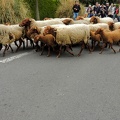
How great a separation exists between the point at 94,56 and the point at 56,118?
17.8 feet

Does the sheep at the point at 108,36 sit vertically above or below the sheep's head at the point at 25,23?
below

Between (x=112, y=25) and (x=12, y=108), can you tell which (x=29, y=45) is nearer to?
(x=112, y=25)

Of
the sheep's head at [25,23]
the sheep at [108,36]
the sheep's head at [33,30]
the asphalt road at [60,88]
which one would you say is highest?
the sheep's head at [25,23]

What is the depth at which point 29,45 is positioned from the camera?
12.0m

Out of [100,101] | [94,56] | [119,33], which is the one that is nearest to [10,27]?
[94,56]

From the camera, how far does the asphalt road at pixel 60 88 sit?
484 cm

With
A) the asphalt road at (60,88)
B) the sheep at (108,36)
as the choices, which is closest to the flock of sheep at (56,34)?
the sheep at (108,36)

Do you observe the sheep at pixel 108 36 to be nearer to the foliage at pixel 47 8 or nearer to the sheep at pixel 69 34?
the sheep at pixel 69 34

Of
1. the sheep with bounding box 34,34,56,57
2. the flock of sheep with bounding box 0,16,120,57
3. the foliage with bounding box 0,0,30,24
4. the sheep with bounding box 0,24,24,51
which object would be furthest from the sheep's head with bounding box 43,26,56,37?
the foliage with bounding box 0,0,30,24

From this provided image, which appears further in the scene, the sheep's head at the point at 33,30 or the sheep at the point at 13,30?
the sheep's head at the point at 33,30

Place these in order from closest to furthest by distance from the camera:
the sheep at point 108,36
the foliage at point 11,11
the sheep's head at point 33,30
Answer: the sheep's head at point 33,30 → the sheep at point 108,36 → the foliage at point 11,11

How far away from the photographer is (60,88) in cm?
610

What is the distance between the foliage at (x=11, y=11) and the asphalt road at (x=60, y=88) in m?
7.22

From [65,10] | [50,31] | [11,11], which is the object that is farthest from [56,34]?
[65,10]
